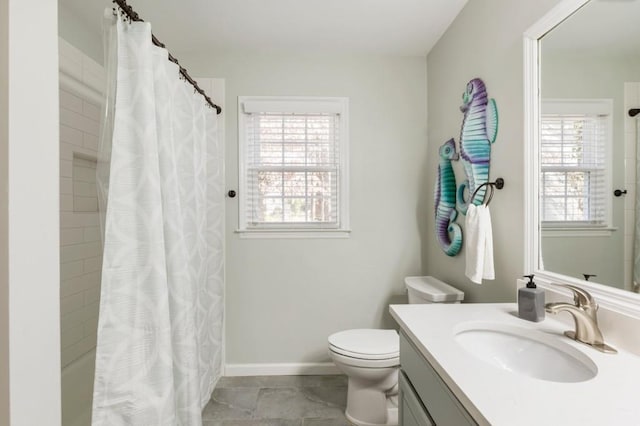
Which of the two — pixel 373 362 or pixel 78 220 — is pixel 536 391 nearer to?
pixel 373 362

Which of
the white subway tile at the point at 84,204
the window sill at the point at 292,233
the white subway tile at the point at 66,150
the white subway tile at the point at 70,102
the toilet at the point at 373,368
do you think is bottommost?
the toilet at the point at 373,368

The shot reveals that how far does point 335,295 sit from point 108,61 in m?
1.93

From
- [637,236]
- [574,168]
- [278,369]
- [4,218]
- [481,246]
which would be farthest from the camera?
[278,369]

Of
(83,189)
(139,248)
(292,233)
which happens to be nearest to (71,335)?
(83,189)

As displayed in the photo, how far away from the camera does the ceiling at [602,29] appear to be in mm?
927

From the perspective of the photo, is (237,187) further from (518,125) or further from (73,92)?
(518,125)

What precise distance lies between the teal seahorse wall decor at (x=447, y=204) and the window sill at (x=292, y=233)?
2.18 ft

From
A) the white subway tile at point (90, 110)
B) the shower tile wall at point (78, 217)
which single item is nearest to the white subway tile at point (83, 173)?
Answer: the shower tile wall at point (78, 217)

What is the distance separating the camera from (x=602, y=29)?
1.03 meters

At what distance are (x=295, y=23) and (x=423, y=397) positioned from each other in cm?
209

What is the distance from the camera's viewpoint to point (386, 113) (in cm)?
241

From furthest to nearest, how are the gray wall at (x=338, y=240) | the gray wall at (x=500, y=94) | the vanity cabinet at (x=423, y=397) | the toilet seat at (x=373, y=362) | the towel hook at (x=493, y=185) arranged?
the gray wall at (x=338, y=240) → the toilet seat at (x=373, y=362) → the towel hook at (x=493, y=185) → the gray wall at (x=500, y=94) → the vanity cabinet at (x=423, y=397)

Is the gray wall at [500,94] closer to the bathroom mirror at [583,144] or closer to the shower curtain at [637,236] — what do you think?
the bathroom mirror at [583,144]

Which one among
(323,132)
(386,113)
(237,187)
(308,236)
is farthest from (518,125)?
(237,187)
